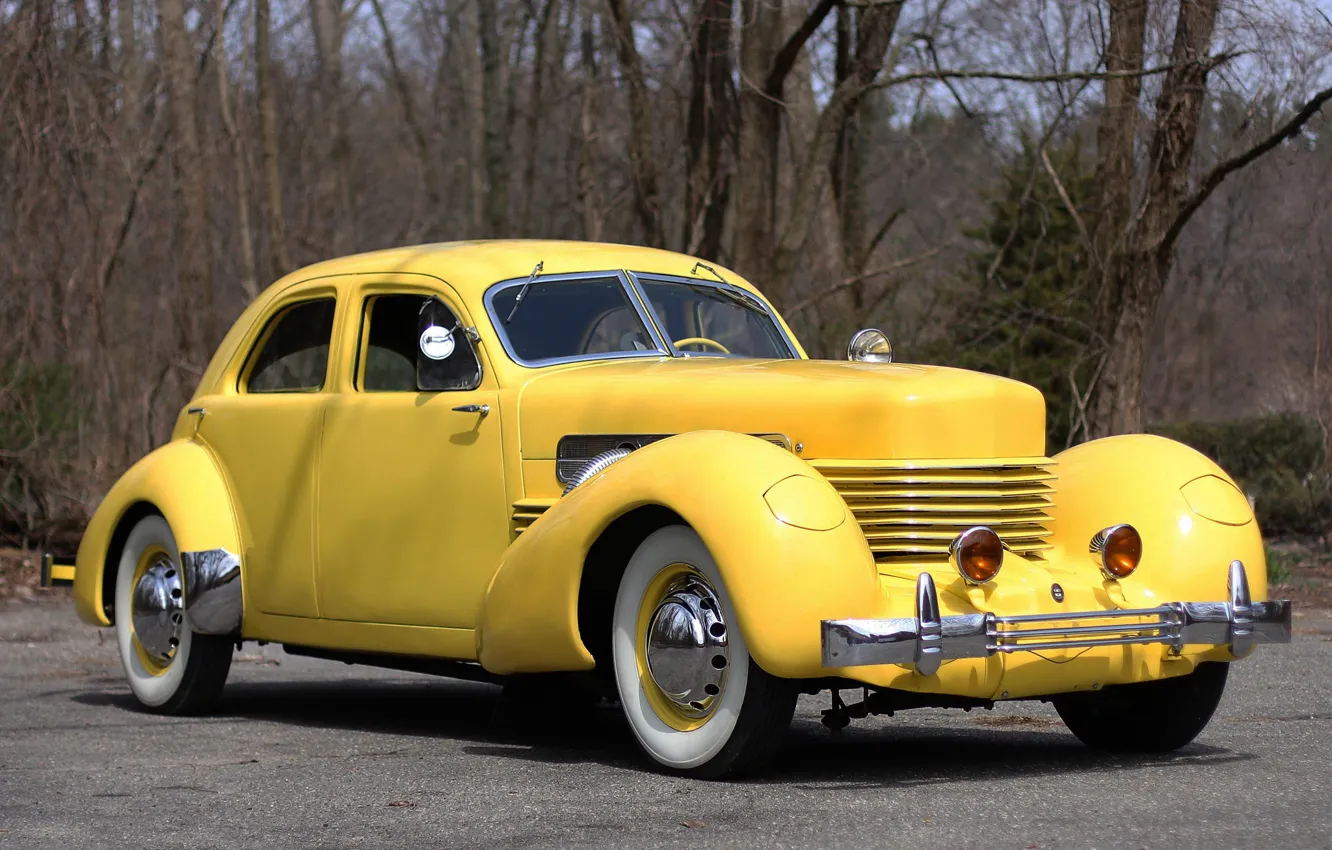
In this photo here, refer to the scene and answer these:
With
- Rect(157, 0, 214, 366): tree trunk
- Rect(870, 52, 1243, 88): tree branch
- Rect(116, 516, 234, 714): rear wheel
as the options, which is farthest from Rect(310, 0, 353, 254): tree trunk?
Rect(116, 516, 234, 714): rear wheel

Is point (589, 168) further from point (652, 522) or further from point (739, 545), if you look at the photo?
point (739, 545)

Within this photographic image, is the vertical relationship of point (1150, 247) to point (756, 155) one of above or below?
below

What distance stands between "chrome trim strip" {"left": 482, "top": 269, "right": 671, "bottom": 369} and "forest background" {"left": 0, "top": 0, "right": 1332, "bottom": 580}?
6.59 m

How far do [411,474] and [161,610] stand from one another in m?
1.78

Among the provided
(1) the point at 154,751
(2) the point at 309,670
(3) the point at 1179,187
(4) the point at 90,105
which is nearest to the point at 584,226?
(4) the point at 90,105

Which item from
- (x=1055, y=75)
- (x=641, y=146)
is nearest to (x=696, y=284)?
(x=1055, y=75)

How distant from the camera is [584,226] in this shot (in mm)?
21188

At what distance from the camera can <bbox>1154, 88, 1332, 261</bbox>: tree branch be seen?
39.7 feet

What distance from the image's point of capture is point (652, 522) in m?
5.98

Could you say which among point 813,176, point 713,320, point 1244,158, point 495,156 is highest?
point 495,156

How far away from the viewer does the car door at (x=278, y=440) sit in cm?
751

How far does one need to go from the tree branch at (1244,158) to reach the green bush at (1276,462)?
15.8 feet

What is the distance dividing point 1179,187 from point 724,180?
489 centimetres

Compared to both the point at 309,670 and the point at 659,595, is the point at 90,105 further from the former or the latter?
the point at 659,595
